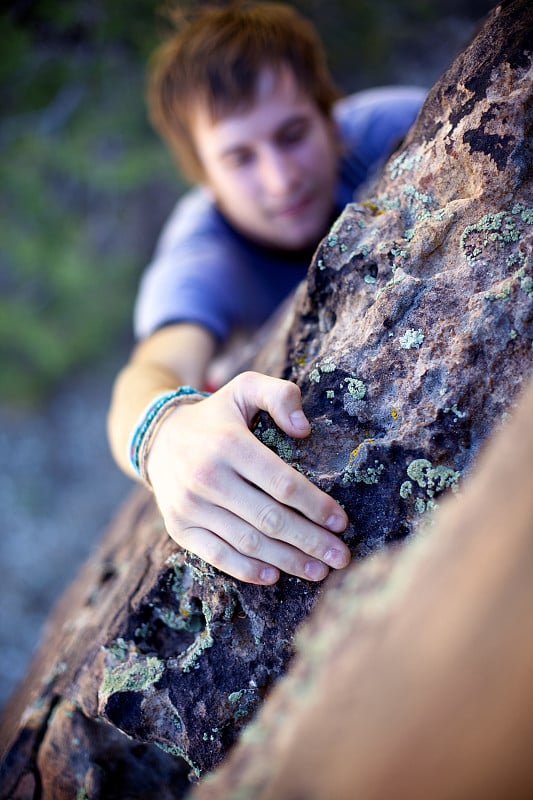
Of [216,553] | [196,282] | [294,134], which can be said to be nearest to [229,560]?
[216,553]

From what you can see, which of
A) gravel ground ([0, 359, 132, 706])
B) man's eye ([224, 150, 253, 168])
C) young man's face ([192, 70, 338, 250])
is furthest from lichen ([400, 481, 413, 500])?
gravel ground ([0, 359, 132, 706])

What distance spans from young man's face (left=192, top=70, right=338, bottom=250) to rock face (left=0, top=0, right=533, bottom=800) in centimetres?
99

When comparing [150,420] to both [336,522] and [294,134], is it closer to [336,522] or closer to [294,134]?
[336,522]

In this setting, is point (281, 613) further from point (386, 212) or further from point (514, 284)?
point (386, 212)

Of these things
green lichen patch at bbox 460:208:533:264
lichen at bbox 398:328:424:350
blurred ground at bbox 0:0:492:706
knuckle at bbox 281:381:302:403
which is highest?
green lichen patch at bbox 460:208:533:264

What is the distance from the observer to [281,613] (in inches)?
48.1

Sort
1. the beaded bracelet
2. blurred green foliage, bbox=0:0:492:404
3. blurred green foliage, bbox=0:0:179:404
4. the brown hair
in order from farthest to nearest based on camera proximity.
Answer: blurred green foliage, bbox=0:0:179:404 < blurred green foliage, bbox=0:0:492:404 < the brown hair < the beaded bracelet

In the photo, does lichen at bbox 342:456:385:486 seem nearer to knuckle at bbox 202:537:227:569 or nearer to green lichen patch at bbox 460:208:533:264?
knuckle at bbox 202:537:227:569

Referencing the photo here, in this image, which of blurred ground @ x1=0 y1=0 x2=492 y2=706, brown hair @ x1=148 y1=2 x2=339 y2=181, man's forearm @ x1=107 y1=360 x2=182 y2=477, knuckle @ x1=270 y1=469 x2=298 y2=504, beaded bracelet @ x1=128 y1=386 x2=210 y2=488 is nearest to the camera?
knuckle @ x1=270 y1=469 x2=298 y2=504

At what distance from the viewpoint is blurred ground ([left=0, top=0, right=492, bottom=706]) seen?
185 inches

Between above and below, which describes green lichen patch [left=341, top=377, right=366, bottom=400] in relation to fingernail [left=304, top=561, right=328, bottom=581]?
above

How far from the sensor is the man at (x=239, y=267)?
115 cm

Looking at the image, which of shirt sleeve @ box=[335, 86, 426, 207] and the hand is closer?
the hand

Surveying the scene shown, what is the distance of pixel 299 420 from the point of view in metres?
1.19
